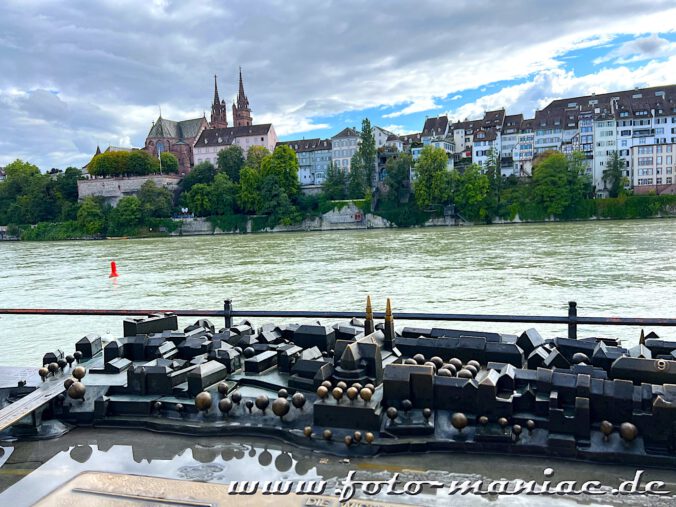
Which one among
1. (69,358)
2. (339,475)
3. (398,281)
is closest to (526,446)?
(339,475)

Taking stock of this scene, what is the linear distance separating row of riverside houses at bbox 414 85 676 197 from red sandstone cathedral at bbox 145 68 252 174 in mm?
54030

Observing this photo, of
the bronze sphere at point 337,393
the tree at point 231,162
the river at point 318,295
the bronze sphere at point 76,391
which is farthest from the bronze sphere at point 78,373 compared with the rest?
the tree at point 231,162

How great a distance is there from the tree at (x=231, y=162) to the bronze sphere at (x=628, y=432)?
345 feet

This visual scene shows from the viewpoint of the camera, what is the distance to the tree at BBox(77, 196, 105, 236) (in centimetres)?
9269

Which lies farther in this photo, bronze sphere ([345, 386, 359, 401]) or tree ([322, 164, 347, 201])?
tree ([322, 164, 347, 201])

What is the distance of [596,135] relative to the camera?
90500mm

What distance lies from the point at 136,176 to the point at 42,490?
4385 inches

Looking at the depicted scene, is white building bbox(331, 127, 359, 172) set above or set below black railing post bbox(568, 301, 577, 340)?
above

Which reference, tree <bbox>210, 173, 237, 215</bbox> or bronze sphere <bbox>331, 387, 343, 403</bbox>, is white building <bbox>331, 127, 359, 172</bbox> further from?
bronze sphere <bbox>331, 387, 343, 403</bbox>

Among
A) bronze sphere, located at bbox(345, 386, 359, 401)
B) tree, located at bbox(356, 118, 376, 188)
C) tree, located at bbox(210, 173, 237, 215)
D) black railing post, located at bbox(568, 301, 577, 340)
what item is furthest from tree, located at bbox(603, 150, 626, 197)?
bronze sphere, located at bbox(345, 386, 359, 401)

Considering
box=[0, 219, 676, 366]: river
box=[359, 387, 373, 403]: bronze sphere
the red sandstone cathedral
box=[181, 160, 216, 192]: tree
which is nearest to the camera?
box=[359, 387, 373, 403]: bronze sphere

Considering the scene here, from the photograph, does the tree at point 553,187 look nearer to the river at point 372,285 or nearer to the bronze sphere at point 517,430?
the river at point 372,285

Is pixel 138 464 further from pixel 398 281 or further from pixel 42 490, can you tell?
pixel 398 281

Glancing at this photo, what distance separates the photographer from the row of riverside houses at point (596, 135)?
8569 cm
